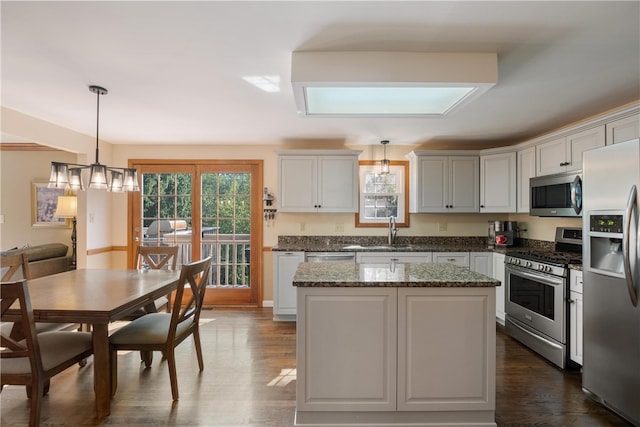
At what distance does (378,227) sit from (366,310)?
2.77 metres

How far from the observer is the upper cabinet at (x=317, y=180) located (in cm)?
428

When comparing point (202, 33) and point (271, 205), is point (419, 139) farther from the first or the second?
point (202, 33)

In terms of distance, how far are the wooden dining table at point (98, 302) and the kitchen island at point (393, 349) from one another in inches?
46.6

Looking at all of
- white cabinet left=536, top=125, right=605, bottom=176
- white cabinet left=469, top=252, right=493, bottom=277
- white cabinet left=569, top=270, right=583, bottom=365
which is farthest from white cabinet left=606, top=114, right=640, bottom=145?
white cabinet left=469, top=252, right=493, bottom=277

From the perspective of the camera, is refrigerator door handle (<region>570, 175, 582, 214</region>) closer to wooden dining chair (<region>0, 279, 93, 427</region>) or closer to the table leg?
the table leg

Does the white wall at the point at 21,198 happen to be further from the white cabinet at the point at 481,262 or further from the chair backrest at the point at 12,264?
the white cabinet at the point at 481,262

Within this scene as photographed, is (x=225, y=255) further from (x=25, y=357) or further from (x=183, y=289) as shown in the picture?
Answer: (x=25, y=357)

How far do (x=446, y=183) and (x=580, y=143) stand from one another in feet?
4.97

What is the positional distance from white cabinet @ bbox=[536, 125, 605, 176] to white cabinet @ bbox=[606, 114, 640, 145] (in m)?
0.07

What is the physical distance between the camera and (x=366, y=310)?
1.94 m

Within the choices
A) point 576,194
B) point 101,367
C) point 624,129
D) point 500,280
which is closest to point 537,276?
point 500,280

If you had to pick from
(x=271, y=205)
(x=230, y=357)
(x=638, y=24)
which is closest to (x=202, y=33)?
(x=638, y=24)

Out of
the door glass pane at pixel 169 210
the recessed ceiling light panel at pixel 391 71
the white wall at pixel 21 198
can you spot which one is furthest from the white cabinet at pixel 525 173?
the white wall at pixel 21 198

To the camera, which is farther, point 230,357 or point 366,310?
point 230,357
